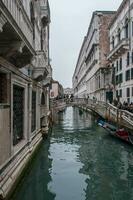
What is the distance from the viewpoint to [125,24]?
2775cm

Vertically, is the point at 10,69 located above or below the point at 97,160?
above

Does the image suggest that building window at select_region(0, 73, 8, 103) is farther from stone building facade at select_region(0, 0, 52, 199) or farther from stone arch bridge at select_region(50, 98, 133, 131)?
stone arch bridge at select_region(50, 98, 133, 131)

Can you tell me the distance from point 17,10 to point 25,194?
3.88m

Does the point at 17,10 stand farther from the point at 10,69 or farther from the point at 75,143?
the point at 75,143

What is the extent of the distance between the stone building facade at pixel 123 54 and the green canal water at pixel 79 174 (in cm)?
1183

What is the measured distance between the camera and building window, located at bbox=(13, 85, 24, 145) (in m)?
A: 8.96

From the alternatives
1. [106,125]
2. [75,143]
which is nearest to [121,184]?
[75,143]

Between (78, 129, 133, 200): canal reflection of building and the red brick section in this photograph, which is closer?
(78, 129, 133, 200): canal reflection of building

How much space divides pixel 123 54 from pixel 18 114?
66.4ft

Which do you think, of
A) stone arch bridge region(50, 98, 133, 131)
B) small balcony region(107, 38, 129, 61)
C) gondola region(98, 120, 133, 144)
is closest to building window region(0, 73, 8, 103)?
gondola region(98, 120, 133, 144)

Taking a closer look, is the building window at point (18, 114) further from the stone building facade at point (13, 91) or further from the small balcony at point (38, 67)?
the small balcony at point (38, 67)

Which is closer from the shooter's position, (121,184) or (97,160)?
(121,184)

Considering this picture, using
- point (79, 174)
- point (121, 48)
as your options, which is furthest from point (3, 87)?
point (121, 48)

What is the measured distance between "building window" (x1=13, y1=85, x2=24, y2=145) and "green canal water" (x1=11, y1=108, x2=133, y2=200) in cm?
106
